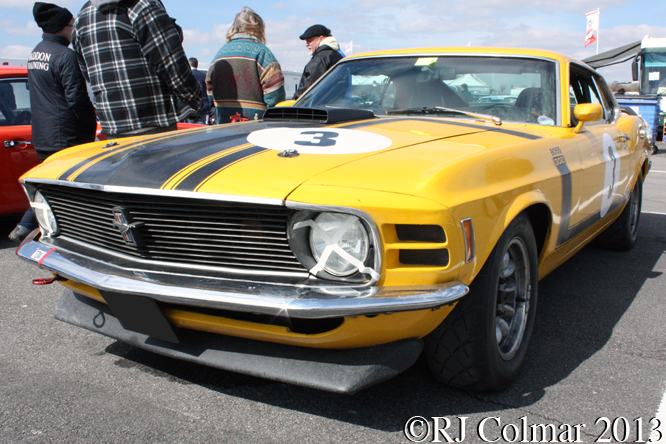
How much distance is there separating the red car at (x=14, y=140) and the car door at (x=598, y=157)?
105 inches

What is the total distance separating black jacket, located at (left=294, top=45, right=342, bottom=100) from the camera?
5.07 meters

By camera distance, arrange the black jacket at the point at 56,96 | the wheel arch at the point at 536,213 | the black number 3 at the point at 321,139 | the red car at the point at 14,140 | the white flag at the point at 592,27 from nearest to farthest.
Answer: the wheel arch at the point at 536,213 → the black number 3 at the point at 321,139 → the black jacket at the point at 56,96 → the red car at the point at 14,140 → the white flag at the point at 592,27

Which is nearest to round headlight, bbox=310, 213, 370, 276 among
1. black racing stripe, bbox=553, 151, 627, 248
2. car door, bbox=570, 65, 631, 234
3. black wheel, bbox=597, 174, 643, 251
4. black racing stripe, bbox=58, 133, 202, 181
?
black racing stripe, bbox=58, 133, 202, 181

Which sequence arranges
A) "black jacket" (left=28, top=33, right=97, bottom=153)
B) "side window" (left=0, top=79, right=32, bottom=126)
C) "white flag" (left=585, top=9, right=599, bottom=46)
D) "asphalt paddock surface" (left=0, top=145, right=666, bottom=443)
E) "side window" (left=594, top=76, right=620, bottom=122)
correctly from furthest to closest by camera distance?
"white flag" (left=585, top=9, right=599, bottom=46) → "side window" (left=0, top=79, right=32, bottom=126) → "side window" (left=594, top=76, right=620, bottom=122) → "black jacket" (left=28, top=33, right=97, bottom=153) → "asphalt paddock surface" (left=0, top=145, right=666, bottom=443)

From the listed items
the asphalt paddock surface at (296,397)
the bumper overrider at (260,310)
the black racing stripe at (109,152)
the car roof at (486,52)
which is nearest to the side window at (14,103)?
the asphalt paddock surface at (296,397)

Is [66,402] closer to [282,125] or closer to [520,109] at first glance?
[282,125]

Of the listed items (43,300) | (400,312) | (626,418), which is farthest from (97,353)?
(626,418)

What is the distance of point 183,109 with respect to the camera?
3617 millimetres

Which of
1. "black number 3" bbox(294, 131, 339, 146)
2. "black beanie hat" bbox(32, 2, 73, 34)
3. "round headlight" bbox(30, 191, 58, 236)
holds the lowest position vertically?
"round headlight" bbox(30, 191, 58, 236)

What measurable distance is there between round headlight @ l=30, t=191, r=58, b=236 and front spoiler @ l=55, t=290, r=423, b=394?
2.44 feet

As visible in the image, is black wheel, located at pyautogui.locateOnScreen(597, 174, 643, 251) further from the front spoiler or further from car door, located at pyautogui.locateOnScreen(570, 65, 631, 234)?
the front spoiler

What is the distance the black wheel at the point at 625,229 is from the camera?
13.9ft

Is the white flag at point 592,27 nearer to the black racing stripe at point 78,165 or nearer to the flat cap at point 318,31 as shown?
the flat cap at point 318,31

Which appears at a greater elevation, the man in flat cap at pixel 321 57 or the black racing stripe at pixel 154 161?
the man in flat cap at pixel 321 57
